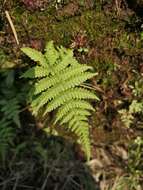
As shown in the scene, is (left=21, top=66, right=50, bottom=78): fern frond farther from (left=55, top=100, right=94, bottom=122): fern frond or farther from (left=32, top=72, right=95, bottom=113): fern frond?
(left=55, top=100, right=94, bottom=122): fern frond

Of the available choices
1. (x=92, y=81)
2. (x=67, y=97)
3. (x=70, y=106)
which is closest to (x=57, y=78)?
(x=67, y=97)

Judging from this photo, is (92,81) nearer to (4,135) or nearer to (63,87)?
(63,87)

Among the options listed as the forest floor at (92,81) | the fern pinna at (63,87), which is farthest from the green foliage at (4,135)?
the fern pinna at (63,87)

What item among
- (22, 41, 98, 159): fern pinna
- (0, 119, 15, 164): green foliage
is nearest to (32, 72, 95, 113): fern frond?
(22, 41, 98, 159): fern pinna

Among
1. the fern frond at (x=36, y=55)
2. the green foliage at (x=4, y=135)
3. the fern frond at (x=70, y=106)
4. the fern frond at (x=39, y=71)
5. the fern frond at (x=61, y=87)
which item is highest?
the fern frond at (x=36, y=55)

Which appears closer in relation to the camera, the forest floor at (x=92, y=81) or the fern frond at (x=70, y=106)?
the fern frond at (x=70, y=106)

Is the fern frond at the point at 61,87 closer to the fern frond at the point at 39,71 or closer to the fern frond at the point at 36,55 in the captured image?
the fern frond at the point at 39,71

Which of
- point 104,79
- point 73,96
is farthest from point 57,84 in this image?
point 104,79

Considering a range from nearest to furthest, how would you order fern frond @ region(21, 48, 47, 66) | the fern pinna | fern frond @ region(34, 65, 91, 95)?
the fern pinna → fern frond @ region(34, 65, 91, 95) → fern frond @ region(21, 48, 47, 66)
